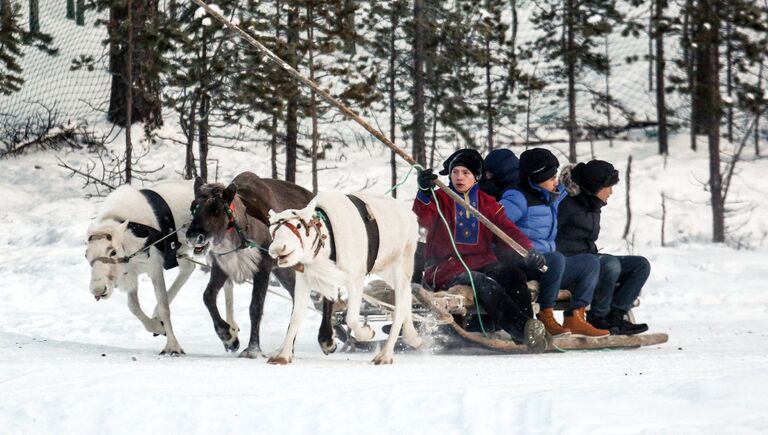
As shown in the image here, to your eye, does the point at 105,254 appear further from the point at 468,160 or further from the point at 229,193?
the point at 468,160

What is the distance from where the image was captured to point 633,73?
42.6m

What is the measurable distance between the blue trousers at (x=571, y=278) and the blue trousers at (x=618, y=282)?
260 mm

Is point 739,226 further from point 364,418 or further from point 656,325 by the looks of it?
point 364,418

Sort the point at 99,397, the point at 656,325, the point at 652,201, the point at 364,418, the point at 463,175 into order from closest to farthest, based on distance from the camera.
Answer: the point at 364,418
the point at 99,397
the point at 463,175
the point at 656,325
the point at 652,201

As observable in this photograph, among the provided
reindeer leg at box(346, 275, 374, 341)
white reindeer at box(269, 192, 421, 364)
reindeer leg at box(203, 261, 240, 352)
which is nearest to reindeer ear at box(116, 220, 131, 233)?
reindeer leg at box(203, 261, 240, 352)

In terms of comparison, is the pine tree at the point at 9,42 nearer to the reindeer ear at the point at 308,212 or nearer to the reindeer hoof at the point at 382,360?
the reindeer hoof at the point at 382,360

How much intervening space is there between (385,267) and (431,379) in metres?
1.64

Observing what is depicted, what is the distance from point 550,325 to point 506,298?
61 cm

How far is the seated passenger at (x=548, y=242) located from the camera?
8.09 metres

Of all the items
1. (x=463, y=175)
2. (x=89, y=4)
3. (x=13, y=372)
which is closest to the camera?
(x=13, y=372)

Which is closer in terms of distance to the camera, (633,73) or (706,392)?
(706,392)

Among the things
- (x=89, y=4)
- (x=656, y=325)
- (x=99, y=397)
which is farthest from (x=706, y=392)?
(x=89, y=4)

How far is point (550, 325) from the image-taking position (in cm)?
820

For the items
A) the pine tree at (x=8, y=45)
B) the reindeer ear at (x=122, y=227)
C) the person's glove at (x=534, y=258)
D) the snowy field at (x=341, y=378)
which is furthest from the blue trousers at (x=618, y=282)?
the pine tree at (x=8, y=45)
